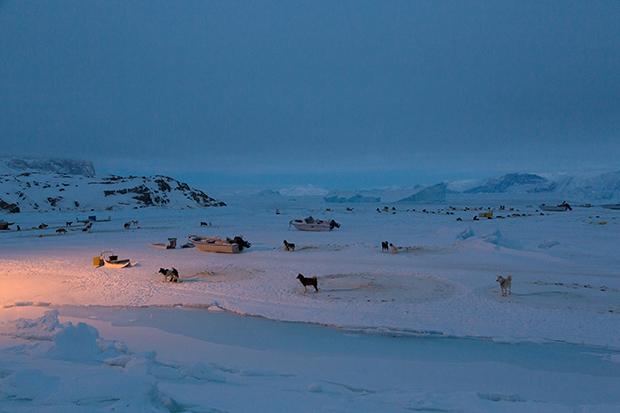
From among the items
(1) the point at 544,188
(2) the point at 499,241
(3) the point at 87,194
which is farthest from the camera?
(1) the point at 544,188

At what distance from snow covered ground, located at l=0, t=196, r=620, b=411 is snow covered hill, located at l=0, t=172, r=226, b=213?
1308 inches

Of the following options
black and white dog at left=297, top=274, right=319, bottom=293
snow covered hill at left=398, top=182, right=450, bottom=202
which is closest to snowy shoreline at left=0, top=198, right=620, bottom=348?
black and white dog at left=297, top=274, right=319, bottom=293

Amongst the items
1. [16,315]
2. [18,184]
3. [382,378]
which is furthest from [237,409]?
[18,184]

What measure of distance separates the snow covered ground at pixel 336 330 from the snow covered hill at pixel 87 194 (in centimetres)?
3322

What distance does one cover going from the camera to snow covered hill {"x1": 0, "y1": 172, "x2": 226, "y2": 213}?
49.0 meters

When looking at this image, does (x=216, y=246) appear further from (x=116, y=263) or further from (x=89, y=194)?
(x=89, y=194)

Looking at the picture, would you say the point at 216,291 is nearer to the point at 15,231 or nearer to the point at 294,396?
the point at 294,396

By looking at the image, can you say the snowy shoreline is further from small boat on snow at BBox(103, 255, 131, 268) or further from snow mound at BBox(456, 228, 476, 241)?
small boat on snow at BBox(103, 255, 131, 268)

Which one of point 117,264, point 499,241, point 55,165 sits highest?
point 55,165

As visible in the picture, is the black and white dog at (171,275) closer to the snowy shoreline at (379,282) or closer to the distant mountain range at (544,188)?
the snowy shoreline at (379,282)

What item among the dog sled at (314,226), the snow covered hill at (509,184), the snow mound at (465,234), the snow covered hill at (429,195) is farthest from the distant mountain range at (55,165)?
the snow covered hill at (509,184)

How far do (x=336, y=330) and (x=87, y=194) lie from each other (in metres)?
51.7

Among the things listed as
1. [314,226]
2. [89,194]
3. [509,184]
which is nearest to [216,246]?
[314,226]

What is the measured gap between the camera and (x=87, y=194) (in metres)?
54.2
